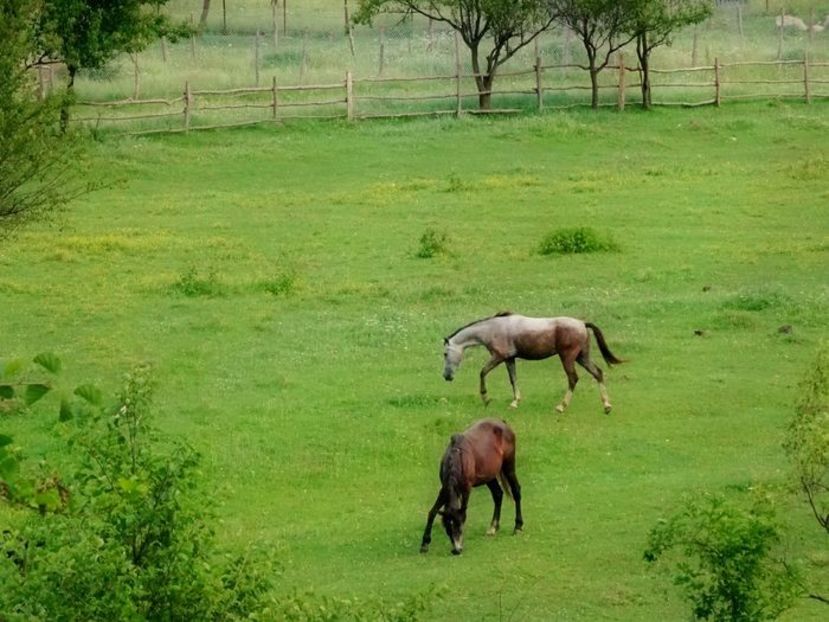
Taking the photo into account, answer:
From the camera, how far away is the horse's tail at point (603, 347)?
59.5 feet

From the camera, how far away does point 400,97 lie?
1689 inches

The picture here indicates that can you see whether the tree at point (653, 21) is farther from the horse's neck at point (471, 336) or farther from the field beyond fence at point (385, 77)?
the horse's neck at point (471, 336)

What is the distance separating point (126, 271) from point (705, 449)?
12.6m

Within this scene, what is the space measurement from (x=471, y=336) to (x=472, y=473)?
5.07 m

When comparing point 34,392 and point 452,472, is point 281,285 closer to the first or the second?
point 452,472

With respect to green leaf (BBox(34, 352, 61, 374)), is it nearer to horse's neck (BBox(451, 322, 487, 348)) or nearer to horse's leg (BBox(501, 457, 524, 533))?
horse's leg (BBox(501, 457, 524, 533))

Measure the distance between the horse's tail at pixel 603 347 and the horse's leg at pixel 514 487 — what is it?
13.3 feet

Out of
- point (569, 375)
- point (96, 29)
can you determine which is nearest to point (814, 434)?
point (569, 375)

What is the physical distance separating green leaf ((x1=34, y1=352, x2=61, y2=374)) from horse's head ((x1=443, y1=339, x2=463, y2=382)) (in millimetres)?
13811

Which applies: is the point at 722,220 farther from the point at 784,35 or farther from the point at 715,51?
the point at 784,35

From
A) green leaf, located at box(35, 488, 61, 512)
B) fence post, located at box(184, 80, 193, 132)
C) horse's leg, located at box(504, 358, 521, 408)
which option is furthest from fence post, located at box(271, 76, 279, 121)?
green leaf, located at box(35, 488, 61, 512)

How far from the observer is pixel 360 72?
159ft

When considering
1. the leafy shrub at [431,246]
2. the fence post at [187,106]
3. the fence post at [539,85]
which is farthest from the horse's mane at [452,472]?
the fence post at [539,85]

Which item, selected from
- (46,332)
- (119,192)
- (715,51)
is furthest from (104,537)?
(715,51)
